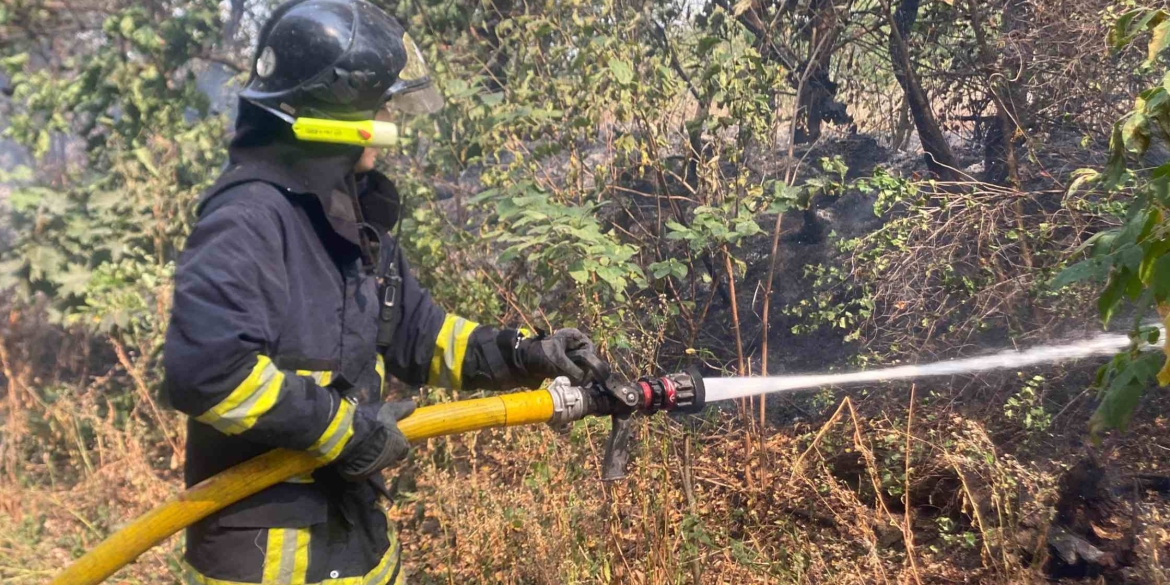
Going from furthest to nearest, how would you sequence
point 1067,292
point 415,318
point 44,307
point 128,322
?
point 44,307, point 128,322, point 1067,292, point 415,318

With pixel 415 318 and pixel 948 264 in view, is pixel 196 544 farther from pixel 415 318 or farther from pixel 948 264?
pixel 948 264

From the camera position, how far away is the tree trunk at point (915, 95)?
4090mm

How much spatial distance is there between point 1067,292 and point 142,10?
5.51 metres

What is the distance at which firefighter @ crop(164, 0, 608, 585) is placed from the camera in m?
1.83

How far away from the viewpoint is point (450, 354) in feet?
8.23

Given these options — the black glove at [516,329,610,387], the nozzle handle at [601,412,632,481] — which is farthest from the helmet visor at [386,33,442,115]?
the nozzle handle at [601,412,632,481]

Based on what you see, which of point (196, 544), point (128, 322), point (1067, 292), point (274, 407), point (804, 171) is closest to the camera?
point (274, 407)

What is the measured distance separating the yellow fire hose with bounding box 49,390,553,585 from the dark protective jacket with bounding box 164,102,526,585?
0.19ft

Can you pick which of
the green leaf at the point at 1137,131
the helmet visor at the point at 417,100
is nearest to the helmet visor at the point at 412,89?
the helmet visor at the point at 417,100

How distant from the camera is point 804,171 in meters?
4.21

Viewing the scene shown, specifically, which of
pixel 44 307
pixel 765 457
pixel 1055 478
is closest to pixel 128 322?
pixel 44 307

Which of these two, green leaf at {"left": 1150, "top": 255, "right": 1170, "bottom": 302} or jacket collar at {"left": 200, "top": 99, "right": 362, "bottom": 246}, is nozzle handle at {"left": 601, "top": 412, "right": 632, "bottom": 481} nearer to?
jacket collar at {"left": 200, "top": 99, "right": 362, "bottom": 246}

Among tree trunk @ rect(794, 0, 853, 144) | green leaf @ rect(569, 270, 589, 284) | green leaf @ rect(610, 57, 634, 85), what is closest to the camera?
green leaf @ rect(569, 270, 589, 284)

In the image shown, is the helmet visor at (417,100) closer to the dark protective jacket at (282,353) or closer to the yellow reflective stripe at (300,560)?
the dark protective jacket at (282,353)
